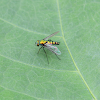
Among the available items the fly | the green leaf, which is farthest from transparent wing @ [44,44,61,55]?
the green leaf

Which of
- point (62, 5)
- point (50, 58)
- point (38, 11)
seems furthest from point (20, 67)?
point (62, 5)

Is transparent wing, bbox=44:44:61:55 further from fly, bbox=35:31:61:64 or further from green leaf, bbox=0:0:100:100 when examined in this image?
green leaf, bbox=0:0:100:100

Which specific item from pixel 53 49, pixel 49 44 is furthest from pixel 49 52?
pixel 49 44

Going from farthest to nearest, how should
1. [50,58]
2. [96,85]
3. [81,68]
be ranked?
[50,58] → [81,68] → [96,85]

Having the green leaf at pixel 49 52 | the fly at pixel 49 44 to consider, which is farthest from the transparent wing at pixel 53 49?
the green leaf at pixel 49 52

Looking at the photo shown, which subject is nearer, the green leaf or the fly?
the green leaf

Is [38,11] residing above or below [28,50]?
above

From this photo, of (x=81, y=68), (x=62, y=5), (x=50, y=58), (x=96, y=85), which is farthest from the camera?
(x=62, y=5)

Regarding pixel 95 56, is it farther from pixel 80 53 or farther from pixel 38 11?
pixel 38 11

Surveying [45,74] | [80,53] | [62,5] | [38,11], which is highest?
[62,5]
